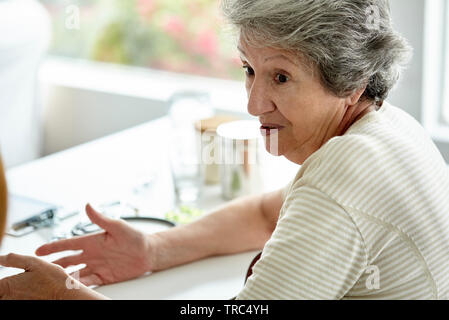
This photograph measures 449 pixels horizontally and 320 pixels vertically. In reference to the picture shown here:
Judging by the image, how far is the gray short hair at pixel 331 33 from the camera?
3.67 ft

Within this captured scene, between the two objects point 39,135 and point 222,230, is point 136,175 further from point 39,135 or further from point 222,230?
point 39,135

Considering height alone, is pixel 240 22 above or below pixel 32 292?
above

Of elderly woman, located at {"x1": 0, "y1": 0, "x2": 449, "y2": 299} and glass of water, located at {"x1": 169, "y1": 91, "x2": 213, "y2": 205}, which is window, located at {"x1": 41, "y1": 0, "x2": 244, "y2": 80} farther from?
elderly woman, located at {"x1": 0, "y1": 0, "x2": 449, "y2": 299}

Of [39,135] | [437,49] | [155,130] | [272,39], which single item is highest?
[272,39]

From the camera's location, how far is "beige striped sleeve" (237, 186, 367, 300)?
39.5 inches

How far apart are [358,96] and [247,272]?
42cm

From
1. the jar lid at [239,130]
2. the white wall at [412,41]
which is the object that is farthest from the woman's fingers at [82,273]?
the white wall at [412,41]

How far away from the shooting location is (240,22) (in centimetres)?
120

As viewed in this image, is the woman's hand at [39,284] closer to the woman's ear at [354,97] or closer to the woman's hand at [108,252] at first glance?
the woman's hand at [108,252]

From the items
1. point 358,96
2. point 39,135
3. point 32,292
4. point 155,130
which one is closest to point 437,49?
point 155,130

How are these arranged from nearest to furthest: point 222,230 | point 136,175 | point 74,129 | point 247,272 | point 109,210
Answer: point 247,272 < point 222,230 < point 109,210 < point 136,175 < point 74,129

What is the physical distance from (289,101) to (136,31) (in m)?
2.44

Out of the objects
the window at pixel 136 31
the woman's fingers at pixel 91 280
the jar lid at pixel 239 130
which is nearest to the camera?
the woman's fingers at pixel 91 280

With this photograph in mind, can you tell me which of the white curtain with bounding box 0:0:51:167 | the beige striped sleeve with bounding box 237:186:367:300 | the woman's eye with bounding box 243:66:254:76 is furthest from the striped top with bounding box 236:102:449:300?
the white curtain with bounding box 0:0:51:167
